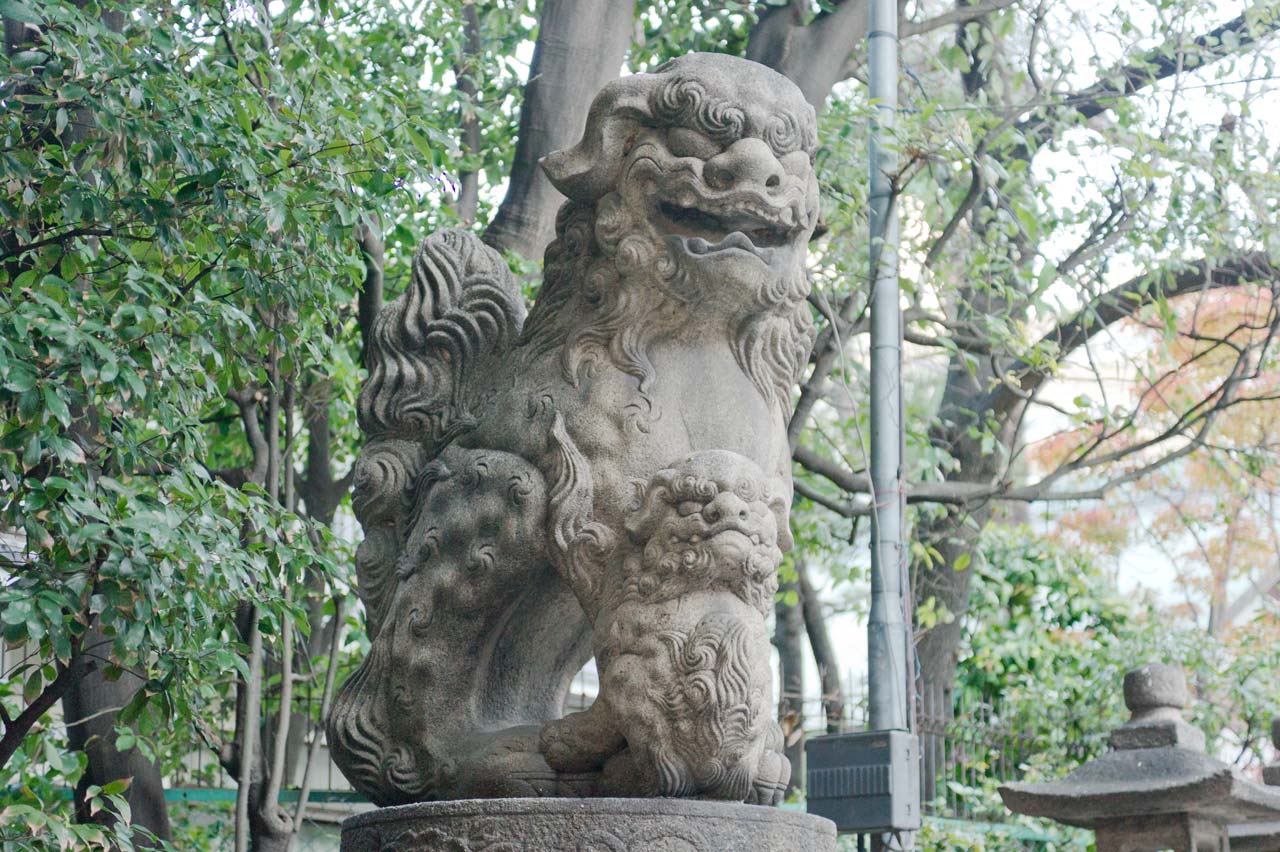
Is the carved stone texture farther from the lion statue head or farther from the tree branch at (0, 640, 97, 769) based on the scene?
the tree branch at (0, 640, 97, 769)

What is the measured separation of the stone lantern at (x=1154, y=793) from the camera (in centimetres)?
675

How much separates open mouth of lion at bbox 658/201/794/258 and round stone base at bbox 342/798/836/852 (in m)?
1.28

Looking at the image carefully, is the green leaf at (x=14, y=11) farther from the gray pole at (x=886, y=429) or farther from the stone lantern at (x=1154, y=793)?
the stone lantern at (x=1154, y=793)

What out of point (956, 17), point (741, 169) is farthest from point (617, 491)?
point (956, 17)

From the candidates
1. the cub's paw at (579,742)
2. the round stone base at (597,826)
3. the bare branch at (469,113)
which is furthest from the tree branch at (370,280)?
the round stone base at (597,826)

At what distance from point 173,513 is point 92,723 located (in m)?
2.04

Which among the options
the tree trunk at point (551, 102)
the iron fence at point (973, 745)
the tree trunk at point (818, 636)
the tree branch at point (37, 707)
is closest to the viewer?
the tree branch at point (37, 707)

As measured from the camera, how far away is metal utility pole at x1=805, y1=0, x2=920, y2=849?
578cm

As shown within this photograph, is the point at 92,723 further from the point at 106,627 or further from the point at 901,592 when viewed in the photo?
the point at 901,592

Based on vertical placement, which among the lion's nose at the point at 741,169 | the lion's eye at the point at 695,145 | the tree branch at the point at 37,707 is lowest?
the tree branch at the point at 37,707

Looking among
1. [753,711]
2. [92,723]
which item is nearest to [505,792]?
[753,711]

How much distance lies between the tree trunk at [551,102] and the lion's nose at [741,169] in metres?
3.55

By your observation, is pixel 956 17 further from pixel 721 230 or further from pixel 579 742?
pixel 579 742

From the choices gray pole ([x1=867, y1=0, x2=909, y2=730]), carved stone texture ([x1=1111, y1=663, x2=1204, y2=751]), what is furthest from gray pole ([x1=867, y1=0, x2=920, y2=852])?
carved stone texture ([x1=1111, y1=663, x2=1204, y2=751])
